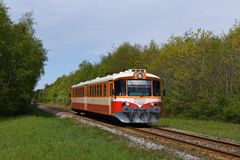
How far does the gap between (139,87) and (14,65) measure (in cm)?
1667

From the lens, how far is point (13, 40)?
39312 millimetres

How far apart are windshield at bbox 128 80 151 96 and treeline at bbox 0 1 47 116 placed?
14398 millimetres

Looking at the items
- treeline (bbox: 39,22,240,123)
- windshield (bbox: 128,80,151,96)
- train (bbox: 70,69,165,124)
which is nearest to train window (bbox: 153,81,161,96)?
train (bbox: 70,69,165,124)

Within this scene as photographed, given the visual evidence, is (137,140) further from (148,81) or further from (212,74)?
(212,74)

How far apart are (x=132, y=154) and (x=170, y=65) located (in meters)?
29.6

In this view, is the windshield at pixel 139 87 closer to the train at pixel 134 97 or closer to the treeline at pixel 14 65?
the train at pixel 134 97

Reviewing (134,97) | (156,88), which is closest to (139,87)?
(134,97)

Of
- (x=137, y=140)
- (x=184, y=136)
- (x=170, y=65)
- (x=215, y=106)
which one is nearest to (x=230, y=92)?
(x=215, y=106)

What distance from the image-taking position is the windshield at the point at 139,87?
2607 centimetres

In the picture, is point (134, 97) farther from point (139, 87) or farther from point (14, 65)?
point (14, 65)

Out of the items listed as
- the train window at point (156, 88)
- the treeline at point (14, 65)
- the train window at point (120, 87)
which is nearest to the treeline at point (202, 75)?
the train window at point (156, 88)

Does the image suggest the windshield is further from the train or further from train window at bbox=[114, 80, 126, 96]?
train window at bbox=[114, 80, 126, 96]

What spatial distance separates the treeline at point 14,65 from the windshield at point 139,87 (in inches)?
567

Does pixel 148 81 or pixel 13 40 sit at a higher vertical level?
pixel 13 40
